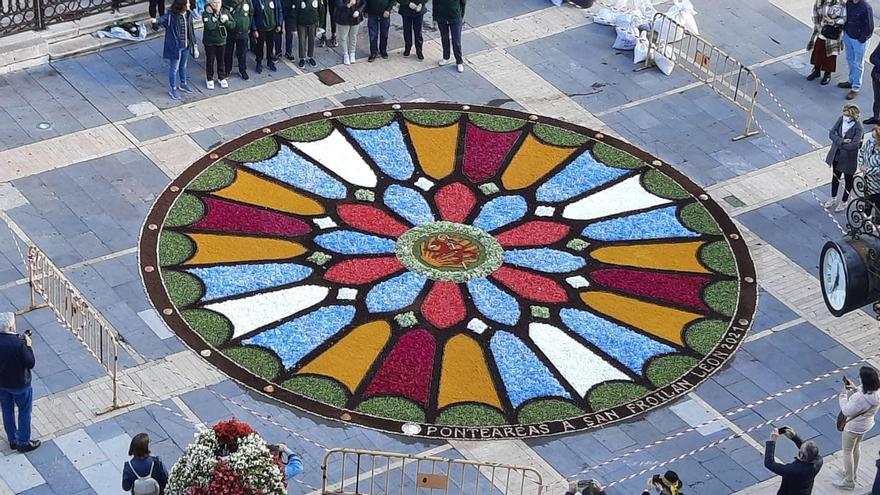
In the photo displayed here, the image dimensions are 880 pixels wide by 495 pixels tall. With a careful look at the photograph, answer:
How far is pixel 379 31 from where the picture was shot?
30.2 m

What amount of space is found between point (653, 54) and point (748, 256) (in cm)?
602

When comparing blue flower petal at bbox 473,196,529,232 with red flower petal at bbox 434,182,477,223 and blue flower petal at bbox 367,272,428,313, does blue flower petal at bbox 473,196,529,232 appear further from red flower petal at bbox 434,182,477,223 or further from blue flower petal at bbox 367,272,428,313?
blue flower petal at bbox 367,272,428,313

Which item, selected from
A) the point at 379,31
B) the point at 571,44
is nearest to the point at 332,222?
the point at 379,31

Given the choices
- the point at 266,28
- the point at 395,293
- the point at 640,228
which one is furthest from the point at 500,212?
the point at 266,28

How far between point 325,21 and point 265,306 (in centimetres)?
800

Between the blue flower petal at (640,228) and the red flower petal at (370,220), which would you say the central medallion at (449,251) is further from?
the blue flower petal at (640,228)

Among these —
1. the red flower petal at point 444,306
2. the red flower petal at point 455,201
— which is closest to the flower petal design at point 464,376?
the red flower petal at point 444,306

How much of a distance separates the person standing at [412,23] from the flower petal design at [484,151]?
8.12 feet

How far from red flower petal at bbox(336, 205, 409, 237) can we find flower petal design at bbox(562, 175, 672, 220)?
2.72 m

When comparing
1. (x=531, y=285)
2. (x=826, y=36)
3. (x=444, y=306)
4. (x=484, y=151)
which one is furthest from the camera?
(x=826, y=36)

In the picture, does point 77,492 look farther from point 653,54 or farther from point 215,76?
point 653,54

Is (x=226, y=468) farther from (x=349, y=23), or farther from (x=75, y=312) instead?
(x=349, y=23)

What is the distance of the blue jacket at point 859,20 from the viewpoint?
29.7m

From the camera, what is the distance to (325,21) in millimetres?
30297
